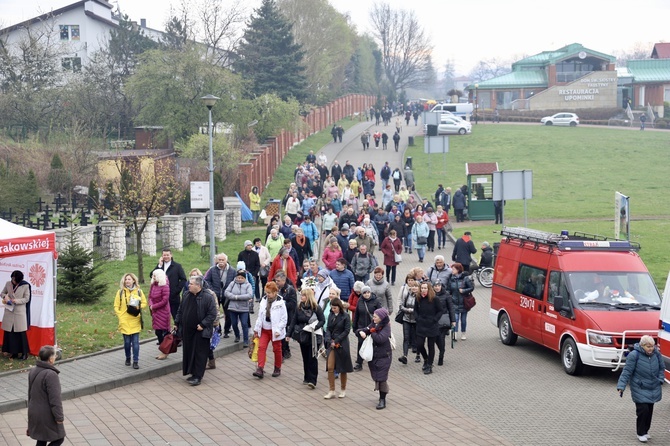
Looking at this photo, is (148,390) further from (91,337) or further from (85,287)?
(85,287)

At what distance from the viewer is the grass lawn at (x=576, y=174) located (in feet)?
116

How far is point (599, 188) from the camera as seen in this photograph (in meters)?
48.5

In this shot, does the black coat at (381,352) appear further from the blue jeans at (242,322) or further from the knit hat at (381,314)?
the blue jeans at (242,322)

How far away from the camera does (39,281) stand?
607 inches

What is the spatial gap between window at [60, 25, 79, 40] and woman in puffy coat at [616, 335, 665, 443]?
75.0 m

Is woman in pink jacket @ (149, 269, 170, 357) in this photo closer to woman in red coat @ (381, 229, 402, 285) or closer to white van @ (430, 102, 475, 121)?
woman in red coat @ (381, 229, 402, 285)

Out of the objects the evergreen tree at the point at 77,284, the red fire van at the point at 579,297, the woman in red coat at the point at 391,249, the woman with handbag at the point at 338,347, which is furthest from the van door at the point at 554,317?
the evergreen tree at the point at 77,284

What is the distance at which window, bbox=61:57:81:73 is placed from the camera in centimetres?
6272

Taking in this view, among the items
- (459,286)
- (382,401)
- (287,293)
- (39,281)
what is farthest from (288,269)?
(382,401)

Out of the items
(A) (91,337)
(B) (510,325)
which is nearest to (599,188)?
(B) (510,325)

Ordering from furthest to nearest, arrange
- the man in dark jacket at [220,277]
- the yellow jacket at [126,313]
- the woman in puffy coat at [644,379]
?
the man in dark jacket at [220,277] < the yellow jacket at [126,313] < the woman in puffy coat at [644,379]

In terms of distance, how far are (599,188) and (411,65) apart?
93.9 metres

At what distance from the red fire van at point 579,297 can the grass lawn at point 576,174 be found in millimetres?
8139

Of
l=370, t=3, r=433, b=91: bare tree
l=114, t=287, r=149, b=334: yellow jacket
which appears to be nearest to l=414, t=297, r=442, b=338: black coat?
l=114, t=287, r=149, b=334: yellow jacket
